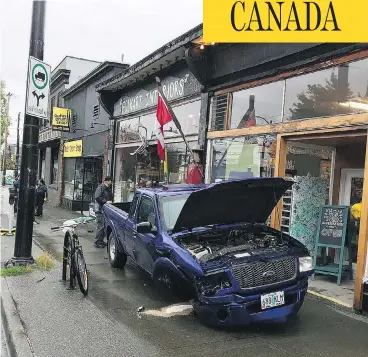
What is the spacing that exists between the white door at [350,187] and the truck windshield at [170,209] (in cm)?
397

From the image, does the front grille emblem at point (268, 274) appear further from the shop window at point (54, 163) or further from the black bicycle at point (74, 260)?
the shop window at point (54, 163)

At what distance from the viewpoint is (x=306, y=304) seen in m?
6.42

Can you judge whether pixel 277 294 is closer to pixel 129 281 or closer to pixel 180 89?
pixel 129 281

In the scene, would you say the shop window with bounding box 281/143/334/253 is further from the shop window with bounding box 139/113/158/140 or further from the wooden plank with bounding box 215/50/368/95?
the shop window with bounding box 139/113/158/140

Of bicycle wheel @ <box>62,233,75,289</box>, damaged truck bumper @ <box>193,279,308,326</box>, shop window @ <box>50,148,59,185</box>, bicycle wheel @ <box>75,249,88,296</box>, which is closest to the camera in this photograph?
damaged truck bumper @ <box>193,279,308,326</box>

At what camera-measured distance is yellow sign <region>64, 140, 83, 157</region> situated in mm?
20500

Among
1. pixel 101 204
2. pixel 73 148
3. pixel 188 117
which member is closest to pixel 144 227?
Answer: pixel 101 204

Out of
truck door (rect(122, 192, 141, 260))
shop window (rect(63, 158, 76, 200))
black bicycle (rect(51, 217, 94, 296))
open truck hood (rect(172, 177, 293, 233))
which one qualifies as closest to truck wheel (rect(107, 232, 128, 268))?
truck door (rect(122, 192, 141, 260))

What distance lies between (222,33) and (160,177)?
6.42 meters

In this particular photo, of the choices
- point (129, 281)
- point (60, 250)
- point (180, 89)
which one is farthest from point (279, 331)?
point (180, 89)

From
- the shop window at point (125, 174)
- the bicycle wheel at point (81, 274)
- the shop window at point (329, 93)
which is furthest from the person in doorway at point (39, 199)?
the shop window at point (329, 93)

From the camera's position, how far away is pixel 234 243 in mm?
5574

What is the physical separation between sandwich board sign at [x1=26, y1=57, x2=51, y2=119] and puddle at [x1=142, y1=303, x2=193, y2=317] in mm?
4403

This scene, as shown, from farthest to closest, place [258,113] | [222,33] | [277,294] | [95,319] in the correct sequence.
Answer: [258,113] < [222,33] < [95,319] < [277,294]
